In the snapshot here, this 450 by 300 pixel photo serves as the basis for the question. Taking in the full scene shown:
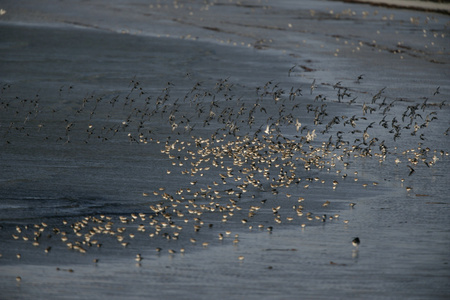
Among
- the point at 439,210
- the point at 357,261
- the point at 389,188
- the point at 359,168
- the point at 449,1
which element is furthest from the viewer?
the point at 449,1

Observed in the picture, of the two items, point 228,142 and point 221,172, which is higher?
point 228,142

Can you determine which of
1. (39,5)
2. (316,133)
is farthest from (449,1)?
(316,133)

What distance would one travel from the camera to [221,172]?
10.4 metres

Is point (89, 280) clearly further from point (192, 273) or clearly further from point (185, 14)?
point (185, 14)

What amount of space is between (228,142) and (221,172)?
1659mm

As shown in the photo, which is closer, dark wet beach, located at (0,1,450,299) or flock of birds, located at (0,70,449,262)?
dark wet beach, located at (0,1,450,299)

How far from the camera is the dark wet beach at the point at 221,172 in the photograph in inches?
274

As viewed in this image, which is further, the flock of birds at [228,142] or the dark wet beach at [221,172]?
the flock of birds at [228,142]

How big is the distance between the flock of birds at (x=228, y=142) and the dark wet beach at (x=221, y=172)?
0.12 ft

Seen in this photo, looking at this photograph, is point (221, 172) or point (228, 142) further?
point (228, 142)

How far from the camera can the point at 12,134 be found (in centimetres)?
1211

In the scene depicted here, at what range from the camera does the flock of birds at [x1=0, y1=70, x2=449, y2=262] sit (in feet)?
27.1

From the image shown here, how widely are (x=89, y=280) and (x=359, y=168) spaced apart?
16.8ft

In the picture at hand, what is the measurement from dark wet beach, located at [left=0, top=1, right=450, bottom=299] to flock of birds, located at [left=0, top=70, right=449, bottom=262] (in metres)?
0.04
